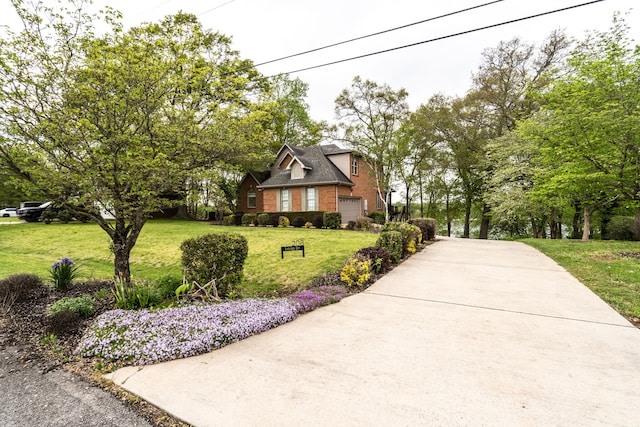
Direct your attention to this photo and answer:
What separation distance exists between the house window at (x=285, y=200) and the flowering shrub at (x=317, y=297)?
1643 cm

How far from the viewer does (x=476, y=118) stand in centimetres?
2264

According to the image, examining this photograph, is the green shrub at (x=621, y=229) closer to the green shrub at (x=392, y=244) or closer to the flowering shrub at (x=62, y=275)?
the green shrub at (x=392, y=244)

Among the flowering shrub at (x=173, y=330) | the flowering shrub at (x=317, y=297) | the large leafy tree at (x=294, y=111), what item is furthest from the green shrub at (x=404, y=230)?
the large leafy tree at (x=294, y=111)

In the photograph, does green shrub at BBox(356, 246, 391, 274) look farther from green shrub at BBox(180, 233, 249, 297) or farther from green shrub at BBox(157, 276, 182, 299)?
green shrub at BBox(157, 276, 182, 299)

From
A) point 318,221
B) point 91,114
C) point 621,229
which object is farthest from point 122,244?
point 621,229

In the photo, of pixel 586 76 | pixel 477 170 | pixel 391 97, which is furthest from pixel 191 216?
pixel 586 76

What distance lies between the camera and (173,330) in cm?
371

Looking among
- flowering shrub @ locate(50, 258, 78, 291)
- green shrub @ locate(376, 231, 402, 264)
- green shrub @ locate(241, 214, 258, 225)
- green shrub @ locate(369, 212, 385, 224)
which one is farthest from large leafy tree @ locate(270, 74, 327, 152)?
flowering shrub @ locate(50, 258, 78, 291)

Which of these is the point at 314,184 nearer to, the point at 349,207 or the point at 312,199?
the point at 312,199

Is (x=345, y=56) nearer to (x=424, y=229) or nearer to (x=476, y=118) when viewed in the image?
(x=424, y=229)

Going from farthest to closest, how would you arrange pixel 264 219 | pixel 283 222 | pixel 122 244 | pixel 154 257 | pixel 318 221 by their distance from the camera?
pixel 264 219
pixel 283 222
pixel 318 221
pixel 154 257
pixel 122 244

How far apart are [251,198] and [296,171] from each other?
18.6ft

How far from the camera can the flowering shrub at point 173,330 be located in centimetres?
338

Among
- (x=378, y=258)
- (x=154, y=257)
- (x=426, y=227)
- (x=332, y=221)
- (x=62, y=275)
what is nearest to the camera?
(x=62, y=275)
